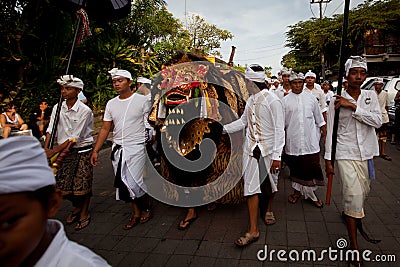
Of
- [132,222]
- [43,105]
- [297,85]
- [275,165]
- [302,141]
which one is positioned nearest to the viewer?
[275,165]

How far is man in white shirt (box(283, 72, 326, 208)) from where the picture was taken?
4363 millimetres

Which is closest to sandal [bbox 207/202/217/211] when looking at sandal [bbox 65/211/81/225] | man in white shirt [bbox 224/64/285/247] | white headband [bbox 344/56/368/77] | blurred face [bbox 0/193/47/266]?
man in white shirt [bbox 224/64/285/247]

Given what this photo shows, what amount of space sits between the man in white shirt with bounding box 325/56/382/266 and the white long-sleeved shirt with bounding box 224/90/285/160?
1.74ft

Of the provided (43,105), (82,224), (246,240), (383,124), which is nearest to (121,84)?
(82,224)

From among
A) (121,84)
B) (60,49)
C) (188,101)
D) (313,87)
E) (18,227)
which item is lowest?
(313,87)

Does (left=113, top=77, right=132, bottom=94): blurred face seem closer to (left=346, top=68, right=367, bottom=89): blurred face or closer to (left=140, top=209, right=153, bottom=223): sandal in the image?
(left=140, top=209, right=153, bottom=223): sandal

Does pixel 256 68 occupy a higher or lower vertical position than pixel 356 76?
higher

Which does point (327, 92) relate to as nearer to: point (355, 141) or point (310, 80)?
point (310, 80)

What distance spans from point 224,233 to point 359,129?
1817 mm

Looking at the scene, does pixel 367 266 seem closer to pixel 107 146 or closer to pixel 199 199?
pixel 199 199

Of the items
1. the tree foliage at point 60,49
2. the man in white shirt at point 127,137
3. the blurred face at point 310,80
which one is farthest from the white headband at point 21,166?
the blurred face at point 310,80

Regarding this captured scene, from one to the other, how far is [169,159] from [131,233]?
981 mm

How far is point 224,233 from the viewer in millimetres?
3576

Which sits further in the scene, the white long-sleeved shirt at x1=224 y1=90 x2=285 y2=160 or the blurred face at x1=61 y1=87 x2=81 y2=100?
the blurred face at x1=61 y1=87 x2=81 y2=100
